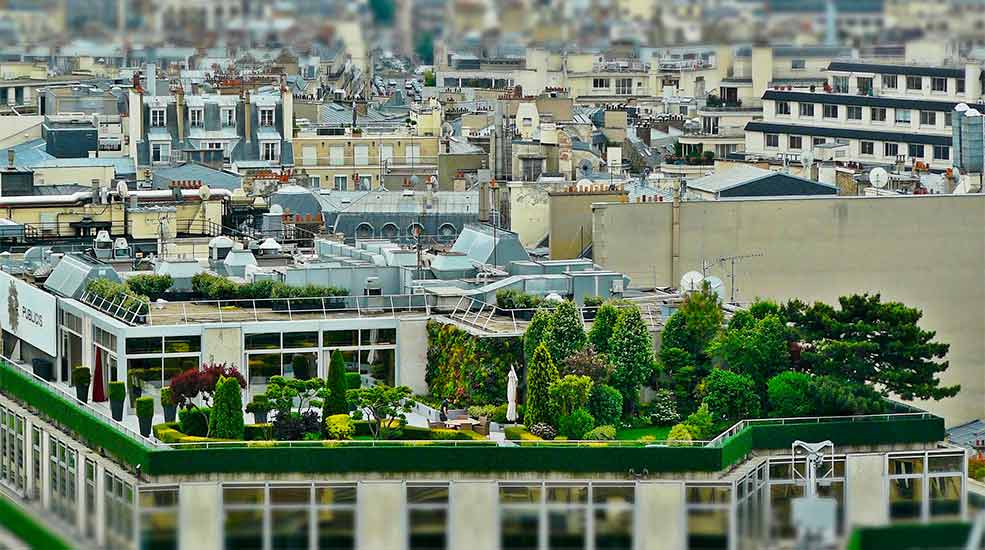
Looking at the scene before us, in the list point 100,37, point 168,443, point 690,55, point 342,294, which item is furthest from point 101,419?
point 690,55

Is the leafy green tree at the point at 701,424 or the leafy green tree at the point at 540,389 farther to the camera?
the leafy green tree at the point at 540,389

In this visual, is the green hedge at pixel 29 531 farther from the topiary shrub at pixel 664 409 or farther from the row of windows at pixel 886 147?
the row of windows at pixel 886 147

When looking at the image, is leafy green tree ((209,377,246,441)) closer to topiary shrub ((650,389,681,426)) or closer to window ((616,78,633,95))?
topiary shrub ((650,389,681,426))

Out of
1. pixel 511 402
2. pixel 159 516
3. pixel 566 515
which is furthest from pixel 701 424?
pixel 159 516

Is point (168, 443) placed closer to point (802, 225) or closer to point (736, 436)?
point (736, 436)

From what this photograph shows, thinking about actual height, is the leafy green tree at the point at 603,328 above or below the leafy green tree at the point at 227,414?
above

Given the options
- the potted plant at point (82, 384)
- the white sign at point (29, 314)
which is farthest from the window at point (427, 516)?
the white sign at point (29, 314)
